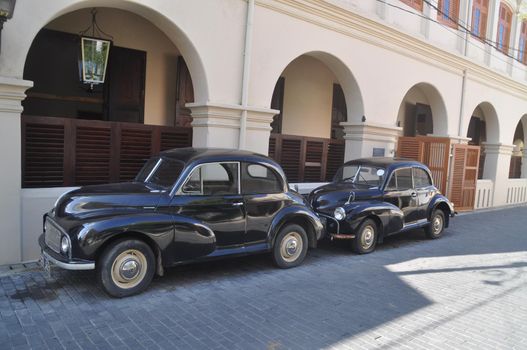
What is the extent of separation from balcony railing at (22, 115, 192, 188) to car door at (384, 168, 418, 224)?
403 cm

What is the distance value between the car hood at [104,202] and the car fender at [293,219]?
1634 millimetres

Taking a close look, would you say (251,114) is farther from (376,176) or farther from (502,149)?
(502,149)

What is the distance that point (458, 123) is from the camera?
12.9 m

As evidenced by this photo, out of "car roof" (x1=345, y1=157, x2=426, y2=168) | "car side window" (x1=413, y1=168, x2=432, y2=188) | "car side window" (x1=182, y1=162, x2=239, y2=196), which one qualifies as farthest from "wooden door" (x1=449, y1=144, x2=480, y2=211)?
"car side window" (x1=182, y1=162, x2=239, y2=196)

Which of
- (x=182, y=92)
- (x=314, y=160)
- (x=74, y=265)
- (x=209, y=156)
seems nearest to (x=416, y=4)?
(x=314, y=160)

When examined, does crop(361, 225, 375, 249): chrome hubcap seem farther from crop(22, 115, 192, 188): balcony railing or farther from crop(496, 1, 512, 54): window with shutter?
crop(496, 1, 512, 54): window with shutter

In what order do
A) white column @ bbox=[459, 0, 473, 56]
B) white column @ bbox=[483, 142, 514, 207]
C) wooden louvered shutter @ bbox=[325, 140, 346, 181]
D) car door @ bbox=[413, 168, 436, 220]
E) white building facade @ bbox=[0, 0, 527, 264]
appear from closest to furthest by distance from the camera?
1. white building facade @ bbox=[0, 0, 527, 264]
2. car door @ bbox=[413, 168, 436, 220]
3. wooden louvered shutter @ bbox=[325, 140, 346, 181]
4. white column @ bbox=[459, 0, 473, 56]
5. white column @ bbox=[483, 142, 514, 207]

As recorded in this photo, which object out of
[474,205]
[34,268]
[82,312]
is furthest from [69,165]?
[474,205]

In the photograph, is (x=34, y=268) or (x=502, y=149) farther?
(x=502, y=149)

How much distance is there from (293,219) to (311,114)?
19.6 ft

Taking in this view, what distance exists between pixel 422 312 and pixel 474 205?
33.1ft

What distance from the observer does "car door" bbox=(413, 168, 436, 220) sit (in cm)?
846

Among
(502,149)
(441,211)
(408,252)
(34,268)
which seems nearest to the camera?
(34,268)

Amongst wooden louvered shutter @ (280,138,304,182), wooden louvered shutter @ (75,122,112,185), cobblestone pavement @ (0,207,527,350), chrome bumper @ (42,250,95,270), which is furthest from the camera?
wooden louvered shutter @ (280,138,304,182)
